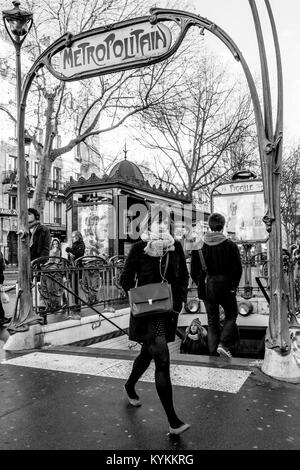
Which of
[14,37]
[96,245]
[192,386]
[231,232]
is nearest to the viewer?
[192,386]

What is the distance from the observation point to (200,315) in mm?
10867

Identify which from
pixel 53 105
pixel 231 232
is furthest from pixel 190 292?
pixel 53 105

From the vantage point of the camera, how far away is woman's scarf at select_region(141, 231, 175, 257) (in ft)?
12.3

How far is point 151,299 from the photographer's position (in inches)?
140

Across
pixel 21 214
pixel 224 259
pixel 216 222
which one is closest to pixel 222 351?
pixel 224 259

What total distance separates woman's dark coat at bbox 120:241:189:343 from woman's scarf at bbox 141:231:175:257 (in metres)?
0.05

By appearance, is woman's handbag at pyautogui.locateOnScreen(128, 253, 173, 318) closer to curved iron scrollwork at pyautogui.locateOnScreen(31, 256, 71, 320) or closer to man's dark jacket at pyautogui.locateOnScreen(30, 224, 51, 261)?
curved iron scrollwork at pyautogui.locateOnScreen(31, 256, 71, 320)

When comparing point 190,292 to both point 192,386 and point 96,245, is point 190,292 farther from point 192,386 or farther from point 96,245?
point 192,386

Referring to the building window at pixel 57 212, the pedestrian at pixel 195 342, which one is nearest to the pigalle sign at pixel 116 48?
the pedestrian at pixel 195 342

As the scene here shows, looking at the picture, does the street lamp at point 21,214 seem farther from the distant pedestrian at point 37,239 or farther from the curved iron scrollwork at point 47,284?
the distant pedestrian at point 37,239

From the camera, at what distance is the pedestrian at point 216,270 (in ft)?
19.1

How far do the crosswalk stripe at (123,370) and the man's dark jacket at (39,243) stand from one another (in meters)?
2.29

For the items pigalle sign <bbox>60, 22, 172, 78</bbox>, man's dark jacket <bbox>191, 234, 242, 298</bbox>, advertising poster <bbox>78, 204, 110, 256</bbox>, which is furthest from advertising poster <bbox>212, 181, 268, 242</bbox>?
pigalle sign <bbox>60, 22, 172, 78</bbox>

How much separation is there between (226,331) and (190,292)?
534 cm
